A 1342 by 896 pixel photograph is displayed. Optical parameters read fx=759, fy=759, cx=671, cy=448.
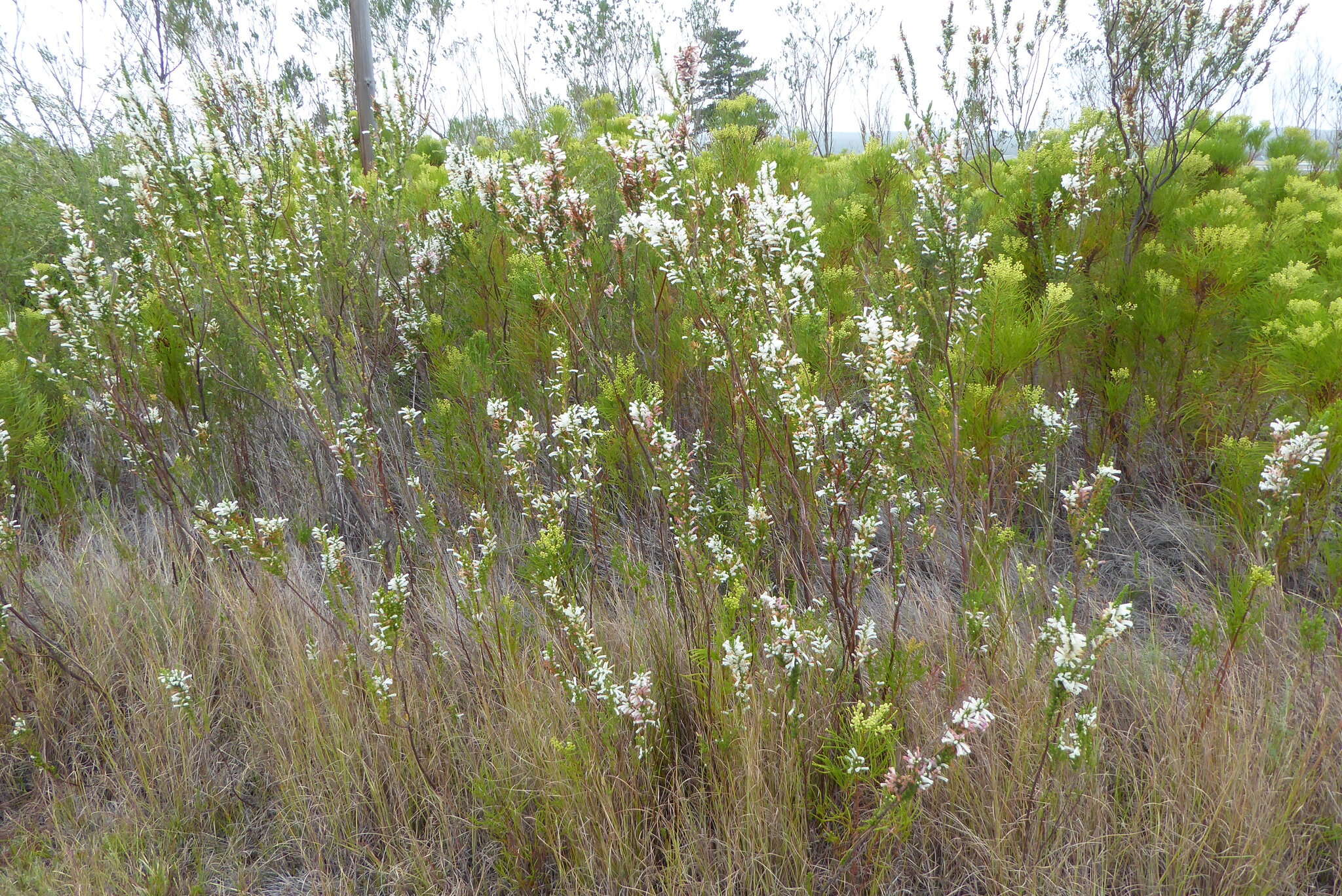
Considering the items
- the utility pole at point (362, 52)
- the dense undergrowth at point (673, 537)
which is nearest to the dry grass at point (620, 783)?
the dense undergrowth at point (673, 537)

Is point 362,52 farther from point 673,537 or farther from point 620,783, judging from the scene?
point 620,783

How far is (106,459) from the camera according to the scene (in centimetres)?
350

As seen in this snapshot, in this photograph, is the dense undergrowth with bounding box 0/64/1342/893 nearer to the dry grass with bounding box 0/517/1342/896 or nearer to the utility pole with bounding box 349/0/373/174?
the dry grass with bounding box 0/517/1342/896

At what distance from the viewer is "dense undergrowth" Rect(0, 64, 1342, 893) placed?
5.32ft

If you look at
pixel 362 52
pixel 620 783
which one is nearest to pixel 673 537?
pixel 620 783

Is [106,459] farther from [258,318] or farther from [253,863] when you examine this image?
[253,863]

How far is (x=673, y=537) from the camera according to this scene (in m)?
2.32

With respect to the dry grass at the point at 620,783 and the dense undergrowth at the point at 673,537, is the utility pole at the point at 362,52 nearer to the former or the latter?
the dense undergrowth at the point at 673,537

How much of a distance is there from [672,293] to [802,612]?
1.75 metres

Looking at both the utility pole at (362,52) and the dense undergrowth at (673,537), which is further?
the utility pole at (362,52)

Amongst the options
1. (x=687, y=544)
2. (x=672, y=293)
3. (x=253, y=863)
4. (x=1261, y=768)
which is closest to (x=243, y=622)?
(x=253, y=863)

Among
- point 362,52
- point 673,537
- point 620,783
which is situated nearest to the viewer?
point 620,783

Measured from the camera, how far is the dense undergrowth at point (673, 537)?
1.62m

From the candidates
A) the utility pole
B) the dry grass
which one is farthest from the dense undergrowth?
the utility pole
